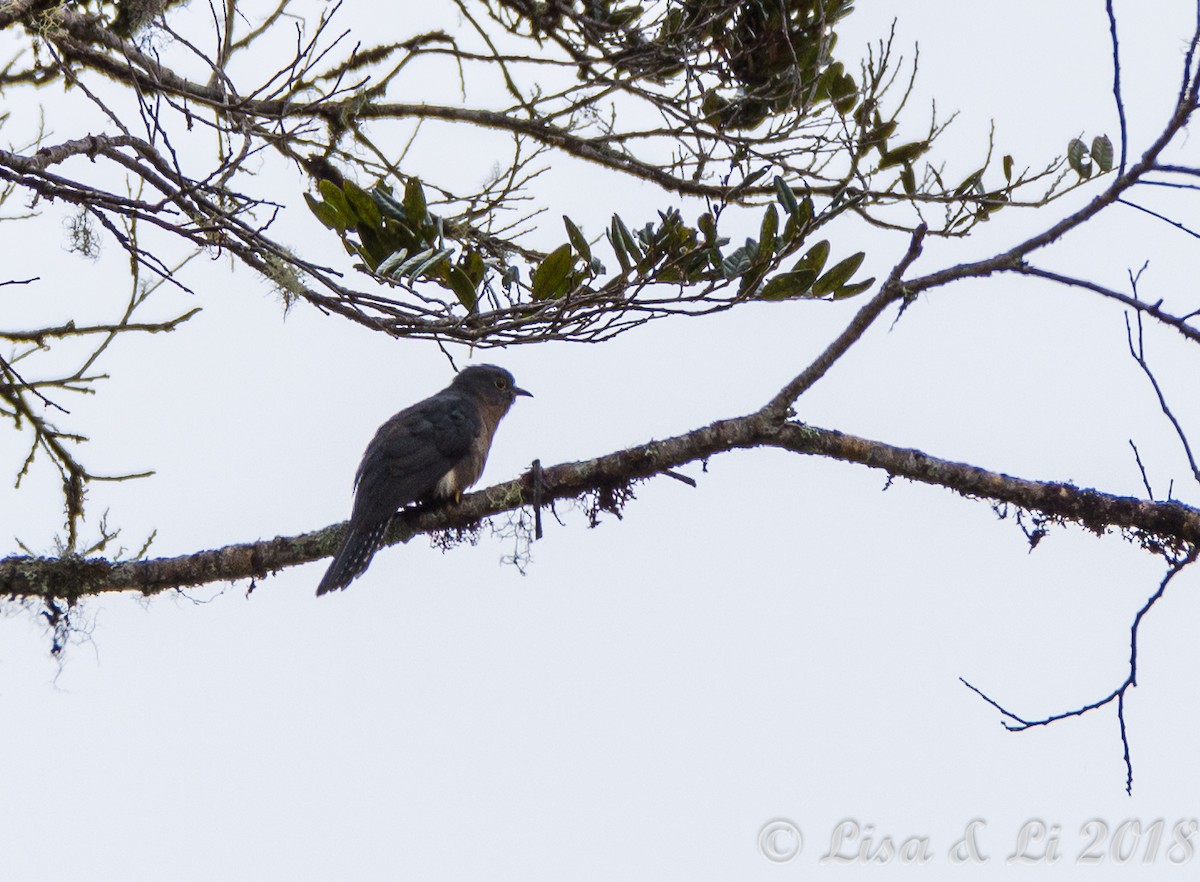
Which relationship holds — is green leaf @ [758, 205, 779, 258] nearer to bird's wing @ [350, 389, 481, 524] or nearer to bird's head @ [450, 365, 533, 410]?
bird's wing @ [350, 389, 481, 524]

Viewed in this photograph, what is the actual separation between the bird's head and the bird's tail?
2.26 metres

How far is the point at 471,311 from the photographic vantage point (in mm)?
4422

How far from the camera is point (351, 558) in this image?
5496mm

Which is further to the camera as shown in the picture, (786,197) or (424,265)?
(786,197)

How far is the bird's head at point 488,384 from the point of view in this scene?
7852 millimetres

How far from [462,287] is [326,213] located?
24.1 inches

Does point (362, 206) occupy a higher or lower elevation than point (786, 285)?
lower

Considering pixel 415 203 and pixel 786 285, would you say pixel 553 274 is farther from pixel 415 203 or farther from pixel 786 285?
pixel 786 285

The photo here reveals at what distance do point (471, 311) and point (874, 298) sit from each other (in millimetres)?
1442

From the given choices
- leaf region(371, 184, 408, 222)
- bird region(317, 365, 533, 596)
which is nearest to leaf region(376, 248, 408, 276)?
leaf region(371, 184, 408, 222)

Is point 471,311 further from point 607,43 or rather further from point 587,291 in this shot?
point 607,43

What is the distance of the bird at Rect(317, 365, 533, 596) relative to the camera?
557 centimetres

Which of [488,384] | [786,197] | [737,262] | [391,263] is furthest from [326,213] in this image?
[488,384]

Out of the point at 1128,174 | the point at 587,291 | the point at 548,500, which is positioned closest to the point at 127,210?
the point at 587,291
